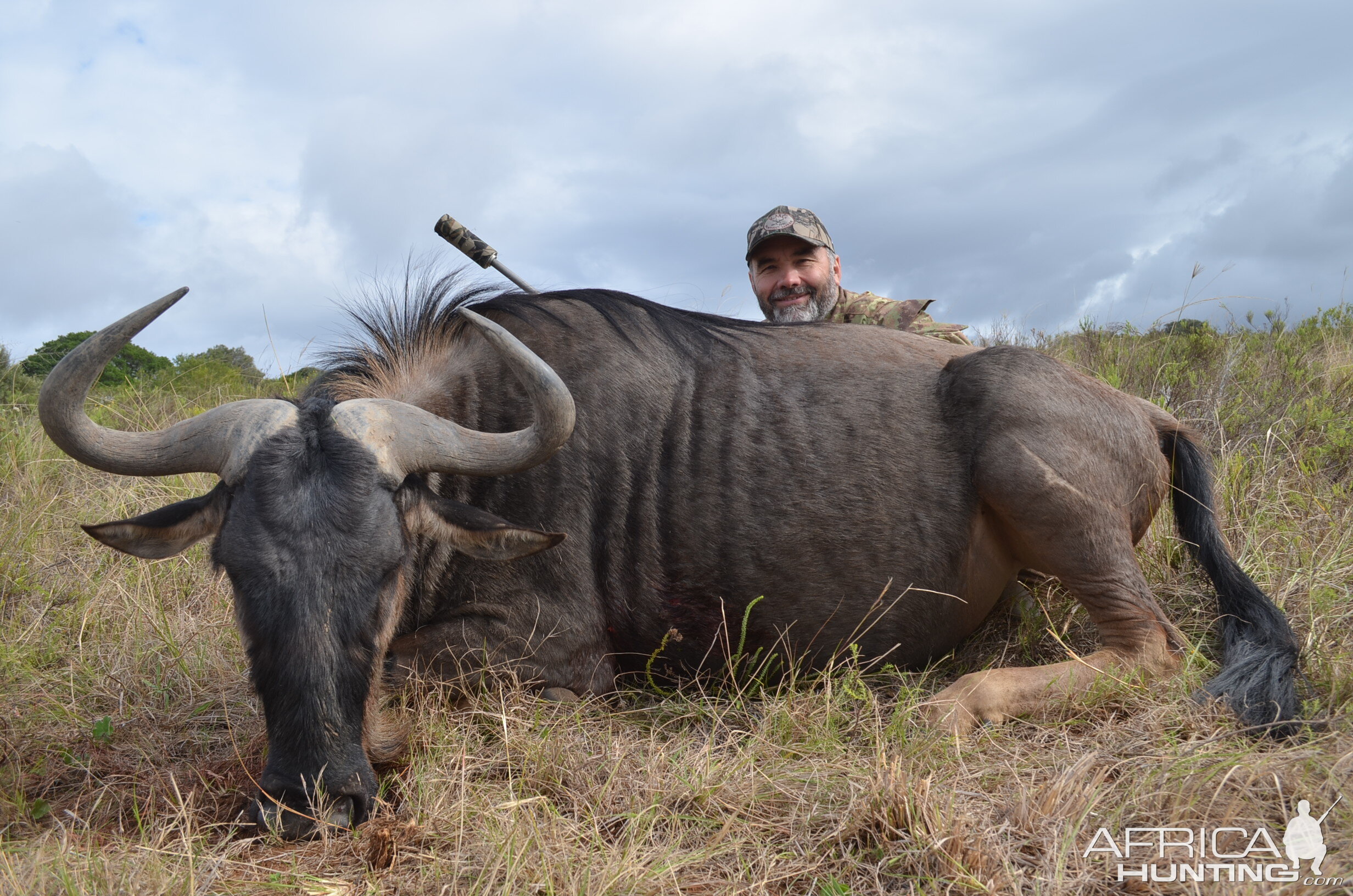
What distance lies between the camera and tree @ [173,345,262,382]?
1120 cm

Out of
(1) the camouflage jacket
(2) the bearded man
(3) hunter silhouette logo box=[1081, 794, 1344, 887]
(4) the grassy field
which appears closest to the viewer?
(3) hunter silhouette logo box=[1081, 794, 1344, 887]

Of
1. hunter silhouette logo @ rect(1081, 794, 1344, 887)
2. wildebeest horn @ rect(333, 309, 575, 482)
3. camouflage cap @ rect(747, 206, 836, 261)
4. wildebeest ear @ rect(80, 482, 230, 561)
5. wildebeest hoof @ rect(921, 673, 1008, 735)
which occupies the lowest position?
hunter silhouette logo @ rect(1081, 794, 1344, 887)

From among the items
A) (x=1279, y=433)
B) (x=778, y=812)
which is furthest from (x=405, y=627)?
(x=1279, y=433)

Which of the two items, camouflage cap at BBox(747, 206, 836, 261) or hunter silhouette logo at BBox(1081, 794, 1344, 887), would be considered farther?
camouflage cap at BBox(747, 206, 836, 261)

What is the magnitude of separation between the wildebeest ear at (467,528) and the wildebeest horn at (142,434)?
0.57 m

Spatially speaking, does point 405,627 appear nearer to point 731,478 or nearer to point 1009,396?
point 731,478

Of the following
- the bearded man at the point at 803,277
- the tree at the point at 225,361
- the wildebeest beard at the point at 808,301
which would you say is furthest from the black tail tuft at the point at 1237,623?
the tree at the point at 225,361

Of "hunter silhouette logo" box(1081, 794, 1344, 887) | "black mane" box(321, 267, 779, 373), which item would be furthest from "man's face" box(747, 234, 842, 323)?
"hunter silhouette logo" box(1081, 794, 1344, 887)

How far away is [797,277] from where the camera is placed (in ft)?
23.7

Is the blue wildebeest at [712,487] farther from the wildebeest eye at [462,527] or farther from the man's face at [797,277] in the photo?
the man's face at [797,277]

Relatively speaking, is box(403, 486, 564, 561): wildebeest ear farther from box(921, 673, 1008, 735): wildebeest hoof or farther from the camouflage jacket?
the camouflage jacket

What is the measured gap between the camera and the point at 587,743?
331 centimetres

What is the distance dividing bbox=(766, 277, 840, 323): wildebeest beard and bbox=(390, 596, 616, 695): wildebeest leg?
4188 mm

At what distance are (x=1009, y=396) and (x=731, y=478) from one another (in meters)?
1.32
